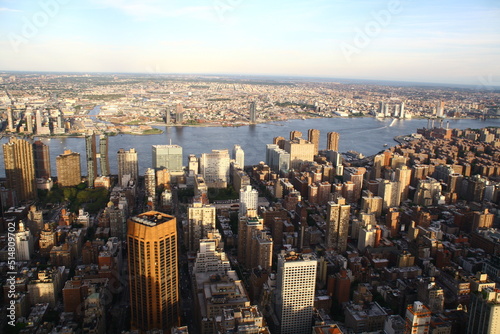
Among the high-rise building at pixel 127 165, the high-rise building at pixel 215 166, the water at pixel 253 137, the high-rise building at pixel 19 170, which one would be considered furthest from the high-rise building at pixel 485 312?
the water at pixel 253 137

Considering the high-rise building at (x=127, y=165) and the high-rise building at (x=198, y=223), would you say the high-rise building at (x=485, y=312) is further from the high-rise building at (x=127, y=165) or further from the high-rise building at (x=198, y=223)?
the high-rise building at (x=127, y=165)

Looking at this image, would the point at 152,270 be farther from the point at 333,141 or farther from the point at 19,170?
the point at 333,141

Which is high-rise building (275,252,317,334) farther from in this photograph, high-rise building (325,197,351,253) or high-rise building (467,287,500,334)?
high-rise building (325,197,351,253)

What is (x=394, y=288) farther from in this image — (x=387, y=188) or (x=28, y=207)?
(x=28, y=207)

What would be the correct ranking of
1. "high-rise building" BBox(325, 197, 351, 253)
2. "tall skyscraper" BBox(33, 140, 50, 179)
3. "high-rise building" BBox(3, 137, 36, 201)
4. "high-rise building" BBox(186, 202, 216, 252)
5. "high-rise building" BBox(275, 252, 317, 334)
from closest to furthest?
1. "high-rise building" BBox(275, 252, 317, 334)
2. "high-rise building" BBox(186, 202, 216, 252)
3. "high-rise building" BBox(325, 197, 351, 253)
4. "high-rise building" BBox(3, 137, 36, 201)
5. "tall skyscraper" BBox(33, 140, 50, 179)

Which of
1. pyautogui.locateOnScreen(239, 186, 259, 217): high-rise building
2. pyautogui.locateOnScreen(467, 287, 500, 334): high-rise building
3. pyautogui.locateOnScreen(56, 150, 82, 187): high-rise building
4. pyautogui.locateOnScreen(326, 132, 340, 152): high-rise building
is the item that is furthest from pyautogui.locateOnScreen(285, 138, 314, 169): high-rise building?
pyautogui.locateOnScreen(467, 287, 500, 334): high-rise building

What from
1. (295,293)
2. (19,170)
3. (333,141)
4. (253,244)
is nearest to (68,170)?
(19,170)
